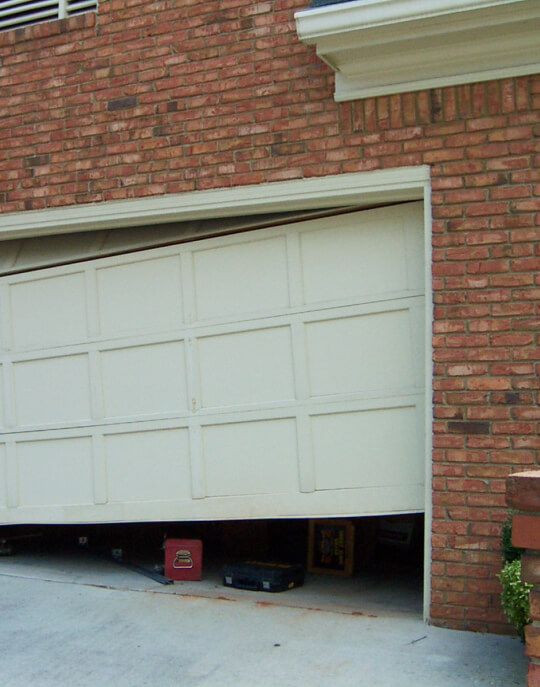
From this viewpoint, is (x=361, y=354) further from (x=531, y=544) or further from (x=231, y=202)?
(x=531, y=544)

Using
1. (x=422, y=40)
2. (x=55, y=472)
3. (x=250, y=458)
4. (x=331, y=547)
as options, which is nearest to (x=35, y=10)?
(x=422, y=40)

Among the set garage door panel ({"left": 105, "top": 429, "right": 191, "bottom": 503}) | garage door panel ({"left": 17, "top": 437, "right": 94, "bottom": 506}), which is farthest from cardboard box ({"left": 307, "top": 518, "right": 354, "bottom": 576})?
garage door panel ({"left": 17, "top": 437, "right": 94, "bottom": 506})

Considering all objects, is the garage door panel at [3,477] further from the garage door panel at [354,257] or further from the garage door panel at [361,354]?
the garage door panel at [354,257]

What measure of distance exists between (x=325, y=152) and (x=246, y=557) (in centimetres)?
332

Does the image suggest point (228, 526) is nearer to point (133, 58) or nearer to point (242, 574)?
point (242, 574)

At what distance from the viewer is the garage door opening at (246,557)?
5.80 metres

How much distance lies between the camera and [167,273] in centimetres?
602

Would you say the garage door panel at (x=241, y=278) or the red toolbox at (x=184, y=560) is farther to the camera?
the red toolbox at (x=184, y=560)

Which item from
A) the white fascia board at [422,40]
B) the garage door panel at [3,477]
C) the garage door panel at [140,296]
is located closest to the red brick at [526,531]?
the white fascia board at [422,40]

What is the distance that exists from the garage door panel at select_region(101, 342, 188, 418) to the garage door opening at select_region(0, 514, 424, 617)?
1.20m

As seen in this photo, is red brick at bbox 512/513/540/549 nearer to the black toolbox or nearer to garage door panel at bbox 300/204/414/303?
garage door panel at bbox 300/204/414/303

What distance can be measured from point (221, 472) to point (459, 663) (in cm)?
208

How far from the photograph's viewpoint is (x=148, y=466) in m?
6.06

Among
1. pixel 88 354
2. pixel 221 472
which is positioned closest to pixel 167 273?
pixel 88 354
